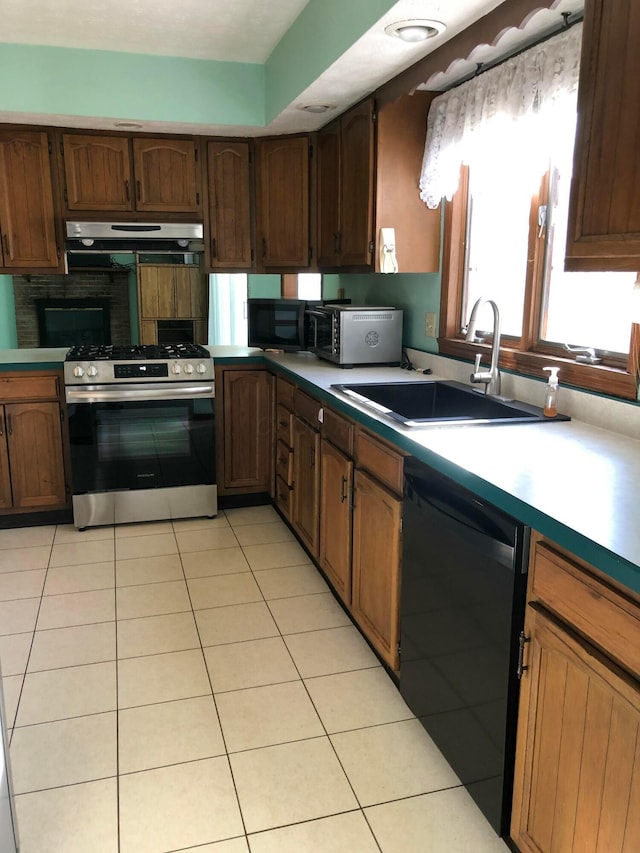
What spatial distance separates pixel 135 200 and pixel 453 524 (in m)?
2.94

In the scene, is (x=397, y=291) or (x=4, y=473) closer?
(x=397, y=291)

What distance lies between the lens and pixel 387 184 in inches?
120

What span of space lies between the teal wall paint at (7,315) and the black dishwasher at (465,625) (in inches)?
187

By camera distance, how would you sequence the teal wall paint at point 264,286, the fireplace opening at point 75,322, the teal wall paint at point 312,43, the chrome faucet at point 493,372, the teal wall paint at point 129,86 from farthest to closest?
the teal wall paint at point 264,286 < the fireplace opening at point 75,322 < the teal wall paint at point 129,86 < the chrome faucet at point 493,372 < the teal wall paint at point 312,43

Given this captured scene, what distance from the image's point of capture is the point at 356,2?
2.32m

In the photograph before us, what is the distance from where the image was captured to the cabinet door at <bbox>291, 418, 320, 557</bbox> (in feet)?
10.2

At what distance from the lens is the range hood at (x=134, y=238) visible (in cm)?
383

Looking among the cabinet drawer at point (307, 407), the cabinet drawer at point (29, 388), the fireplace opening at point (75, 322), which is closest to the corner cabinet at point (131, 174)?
the fireplace opening at point (75, 322)

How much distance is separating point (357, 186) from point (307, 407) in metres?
1.06

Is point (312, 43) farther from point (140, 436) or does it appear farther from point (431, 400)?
point (140, 436)

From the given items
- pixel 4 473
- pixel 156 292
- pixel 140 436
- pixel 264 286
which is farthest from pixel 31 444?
pixel 264 286

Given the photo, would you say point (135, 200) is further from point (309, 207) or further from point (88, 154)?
point (309, 207)

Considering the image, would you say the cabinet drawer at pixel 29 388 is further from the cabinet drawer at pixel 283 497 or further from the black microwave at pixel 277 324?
the cabinet drawer at pixel 283 497

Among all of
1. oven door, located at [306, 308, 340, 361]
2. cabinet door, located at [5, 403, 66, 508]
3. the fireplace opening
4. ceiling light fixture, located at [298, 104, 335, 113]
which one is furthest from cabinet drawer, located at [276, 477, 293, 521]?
ceiling light fixture, located at [298, 104, 335, 113]
